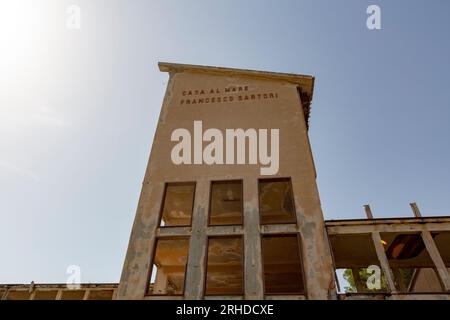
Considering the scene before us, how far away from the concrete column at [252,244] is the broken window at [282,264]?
5.30 feet

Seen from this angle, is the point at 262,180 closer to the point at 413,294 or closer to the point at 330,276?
the point at 330,276

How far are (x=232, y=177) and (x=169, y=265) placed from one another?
7211 mm

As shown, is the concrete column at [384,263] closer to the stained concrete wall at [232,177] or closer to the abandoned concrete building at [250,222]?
the abandoned concrete building at [250,222]

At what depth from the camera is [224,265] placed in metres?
17.0

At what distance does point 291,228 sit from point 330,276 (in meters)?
2.34

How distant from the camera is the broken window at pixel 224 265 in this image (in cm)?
1448

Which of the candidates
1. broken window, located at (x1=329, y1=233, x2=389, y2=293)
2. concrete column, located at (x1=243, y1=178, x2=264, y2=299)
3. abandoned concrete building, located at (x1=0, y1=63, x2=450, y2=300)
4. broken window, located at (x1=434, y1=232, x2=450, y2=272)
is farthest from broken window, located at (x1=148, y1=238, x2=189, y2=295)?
broken window, located at (x1=434, y1=232, x2=450, y2=272)

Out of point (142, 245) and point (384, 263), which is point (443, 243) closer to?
point (384, 263)

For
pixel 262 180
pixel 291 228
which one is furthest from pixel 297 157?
pixel 291 228

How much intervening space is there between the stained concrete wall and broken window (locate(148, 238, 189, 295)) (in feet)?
8.49

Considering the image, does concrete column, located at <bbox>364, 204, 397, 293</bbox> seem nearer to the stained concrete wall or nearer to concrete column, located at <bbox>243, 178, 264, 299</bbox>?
the stained concrete wall

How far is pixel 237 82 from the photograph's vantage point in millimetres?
18609
